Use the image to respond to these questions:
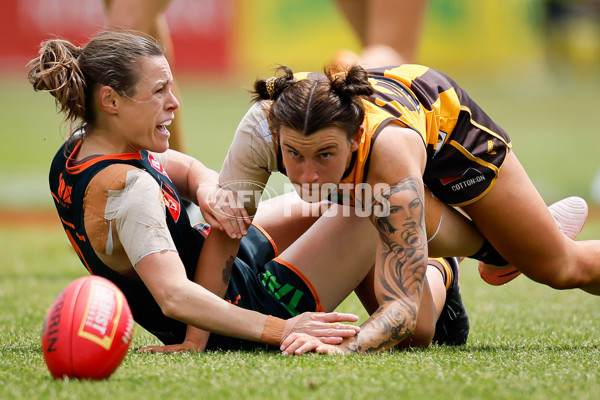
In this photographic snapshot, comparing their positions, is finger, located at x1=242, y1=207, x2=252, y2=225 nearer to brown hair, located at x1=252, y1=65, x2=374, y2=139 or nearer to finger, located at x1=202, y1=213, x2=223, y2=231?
finger, located at x1=202, y1=213, x2=223, y2=231

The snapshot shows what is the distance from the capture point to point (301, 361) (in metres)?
3.37

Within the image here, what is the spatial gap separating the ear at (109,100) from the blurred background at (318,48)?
612 inches

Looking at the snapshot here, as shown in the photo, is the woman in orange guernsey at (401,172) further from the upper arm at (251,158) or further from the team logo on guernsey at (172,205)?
the team logo on guernsey at (172,205)

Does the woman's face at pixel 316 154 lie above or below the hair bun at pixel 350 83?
below

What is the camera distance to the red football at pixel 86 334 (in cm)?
304

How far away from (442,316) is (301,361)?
3.94 feet

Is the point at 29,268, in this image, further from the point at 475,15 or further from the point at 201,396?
the point at 475,15

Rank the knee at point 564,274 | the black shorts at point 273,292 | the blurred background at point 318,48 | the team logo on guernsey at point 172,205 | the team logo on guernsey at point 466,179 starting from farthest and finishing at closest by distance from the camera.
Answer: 1. the blurred background at point 318,48
2. the knee at point 564,274
3. the team logo on guernsey at point 466,179
4. the black shorts at point 273,292
5. the team logo on guernsey at point 172,205

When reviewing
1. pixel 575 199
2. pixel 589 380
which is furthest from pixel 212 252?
pixel 575 199

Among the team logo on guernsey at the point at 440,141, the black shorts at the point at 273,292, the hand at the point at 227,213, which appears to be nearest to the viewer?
the hand at the point at 227,213

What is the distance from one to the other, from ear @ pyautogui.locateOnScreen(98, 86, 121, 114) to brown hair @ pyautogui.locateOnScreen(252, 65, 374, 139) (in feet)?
2.25

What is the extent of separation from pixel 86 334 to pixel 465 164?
2.07 m

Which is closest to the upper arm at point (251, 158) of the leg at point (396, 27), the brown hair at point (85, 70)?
the brown hair at point (85, 70)

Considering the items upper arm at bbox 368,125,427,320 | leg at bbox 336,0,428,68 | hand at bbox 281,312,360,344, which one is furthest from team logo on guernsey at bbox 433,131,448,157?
leg at bbox 336,0,428,68
